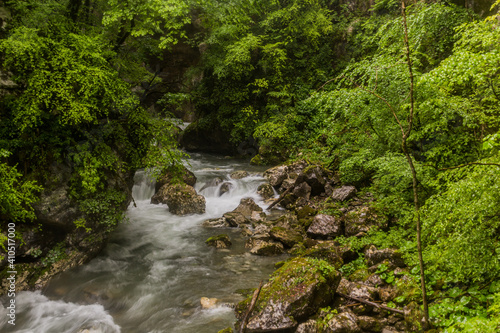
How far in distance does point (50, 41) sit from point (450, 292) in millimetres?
7950

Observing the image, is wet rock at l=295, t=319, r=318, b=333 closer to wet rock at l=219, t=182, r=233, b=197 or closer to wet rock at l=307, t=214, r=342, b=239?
wet rock at l=307, t=214, r=342, b=239

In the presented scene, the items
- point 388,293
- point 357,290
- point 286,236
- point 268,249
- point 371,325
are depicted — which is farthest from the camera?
Answer: point 286,236

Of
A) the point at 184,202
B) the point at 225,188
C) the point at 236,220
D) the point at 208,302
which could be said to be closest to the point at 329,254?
the point at 208,302

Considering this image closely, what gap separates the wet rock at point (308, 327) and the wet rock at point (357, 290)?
0.87m

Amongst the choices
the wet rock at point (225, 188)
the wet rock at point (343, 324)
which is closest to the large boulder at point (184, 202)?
the wet rock at point (225, 188)

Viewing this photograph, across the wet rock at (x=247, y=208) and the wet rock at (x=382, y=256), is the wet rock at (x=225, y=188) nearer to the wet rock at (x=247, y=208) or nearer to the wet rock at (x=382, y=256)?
the wet rock at (x=247, y=208)

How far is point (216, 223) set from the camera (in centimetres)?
1010

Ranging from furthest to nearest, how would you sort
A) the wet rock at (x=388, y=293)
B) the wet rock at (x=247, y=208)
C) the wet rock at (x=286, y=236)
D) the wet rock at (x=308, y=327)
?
1. the wet rock at (x=247, y=208)
2. the wet rock at (x=286, y=236)
3. the wet rock at (x=388, y=293)
4. the wet rock at (x=308, y=327)

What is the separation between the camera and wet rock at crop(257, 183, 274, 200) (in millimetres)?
12205

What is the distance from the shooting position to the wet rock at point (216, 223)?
393 inches

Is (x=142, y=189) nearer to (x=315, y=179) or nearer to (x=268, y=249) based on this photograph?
(x=268, y=249)

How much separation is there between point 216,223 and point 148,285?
3.73m

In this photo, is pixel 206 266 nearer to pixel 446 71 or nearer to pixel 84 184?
pixel 84 184

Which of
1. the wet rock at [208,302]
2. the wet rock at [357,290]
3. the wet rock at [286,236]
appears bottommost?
the wet rock at [208,302]
